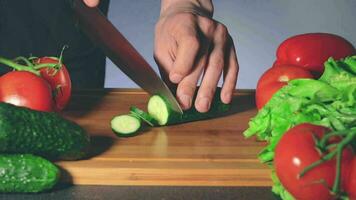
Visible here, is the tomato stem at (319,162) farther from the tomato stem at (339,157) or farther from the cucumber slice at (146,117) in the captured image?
the cucumber slice at (146,117)

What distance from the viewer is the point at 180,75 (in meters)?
1.86

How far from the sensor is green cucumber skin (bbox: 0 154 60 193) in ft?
4.53

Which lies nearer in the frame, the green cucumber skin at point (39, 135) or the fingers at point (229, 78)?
the green cucumber skin at point (39, 135)

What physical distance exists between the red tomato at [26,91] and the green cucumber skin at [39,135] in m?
0.21

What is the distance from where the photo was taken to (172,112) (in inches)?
70.2

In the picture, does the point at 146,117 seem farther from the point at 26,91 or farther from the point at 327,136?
the point at 327,136

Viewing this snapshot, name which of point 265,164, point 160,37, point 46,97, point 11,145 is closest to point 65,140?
point 11,145

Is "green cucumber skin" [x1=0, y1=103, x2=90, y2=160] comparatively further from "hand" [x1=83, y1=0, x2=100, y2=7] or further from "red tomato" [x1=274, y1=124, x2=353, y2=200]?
"red tomato" [x1=274, y1=124, x2=353, y2=200]

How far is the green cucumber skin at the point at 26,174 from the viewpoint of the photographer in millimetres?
1381

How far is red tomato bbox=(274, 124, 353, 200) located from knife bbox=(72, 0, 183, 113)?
23.2 inches

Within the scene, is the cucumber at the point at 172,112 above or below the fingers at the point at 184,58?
below

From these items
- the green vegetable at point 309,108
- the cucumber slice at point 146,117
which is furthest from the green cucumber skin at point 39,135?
the green vegetable at point 309,108

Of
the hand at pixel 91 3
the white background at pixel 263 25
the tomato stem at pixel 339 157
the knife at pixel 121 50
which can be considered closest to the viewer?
the tomato stem at pixel 339 157

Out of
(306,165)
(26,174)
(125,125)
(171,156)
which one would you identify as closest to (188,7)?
(125,125)
